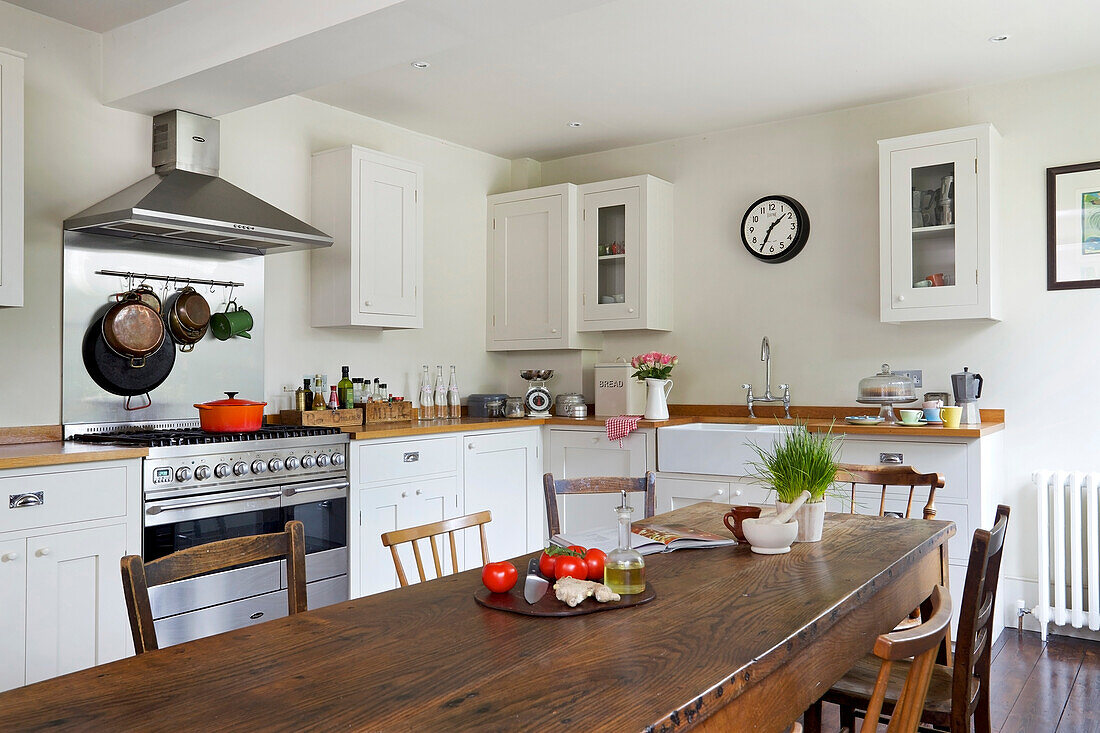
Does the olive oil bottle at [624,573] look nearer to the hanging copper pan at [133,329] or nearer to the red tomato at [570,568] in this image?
the red tomato at [570,568]

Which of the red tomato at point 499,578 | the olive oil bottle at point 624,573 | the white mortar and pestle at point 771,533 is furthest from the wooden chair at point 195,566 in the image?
the white mortar and pestle at point 771,533

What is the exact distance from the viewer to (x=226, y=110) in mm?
3564

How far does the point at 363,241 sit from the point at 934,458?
2.83 m

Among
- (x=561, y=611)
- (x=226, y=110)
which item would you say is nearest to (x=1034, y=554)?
(x=561, y=611)

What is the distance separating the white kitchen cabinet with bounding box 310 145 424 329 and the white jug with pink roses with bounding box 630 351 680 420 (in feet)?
4.21

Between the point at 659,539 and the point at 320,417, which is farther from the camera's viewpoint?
the point at 320,417

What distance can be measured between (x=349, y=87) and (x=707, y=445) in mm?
2473

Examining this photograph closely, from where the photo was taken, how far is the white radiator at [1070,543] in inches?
144

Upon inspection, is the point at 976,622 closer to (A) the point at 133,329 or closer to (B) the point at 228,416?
(B) the point at 228,416

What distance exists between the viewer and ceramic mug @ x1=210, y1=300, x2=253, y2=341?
3.79m

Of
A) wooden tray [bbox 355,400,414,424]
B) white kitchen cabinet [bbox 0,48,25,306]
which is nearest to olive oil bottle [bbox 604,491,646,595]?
white kitchen cabinet [bbox 0,48,25,306]

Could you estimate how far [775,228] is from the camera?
468 cm

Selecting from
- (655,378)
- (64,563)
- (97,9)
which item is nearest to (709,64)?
(655,378)

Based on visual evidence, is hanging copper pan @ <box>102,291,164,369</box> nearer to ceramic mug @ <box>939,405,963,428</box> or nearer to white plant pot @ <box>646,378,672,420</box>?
white plant pot @ <box>646,378,672,420</box>
